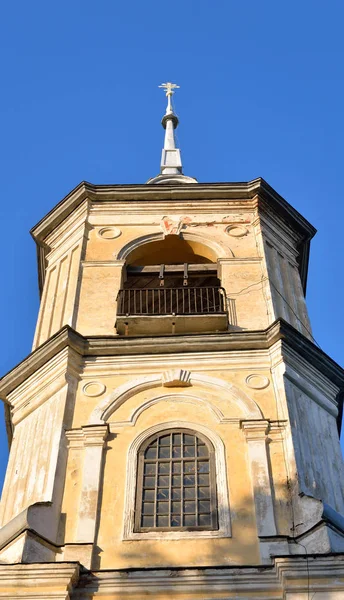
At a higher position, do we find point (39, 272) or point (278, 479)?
point (39, 272)

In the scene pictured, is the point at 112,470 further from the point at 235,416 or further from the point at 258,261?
the point at 258,261

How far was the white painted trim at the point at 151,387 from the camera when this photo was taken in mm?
15617

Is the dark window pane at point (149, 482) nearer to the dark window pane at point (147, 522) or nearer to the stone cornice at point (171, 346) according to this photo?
the dark window pane at point (147, 522)

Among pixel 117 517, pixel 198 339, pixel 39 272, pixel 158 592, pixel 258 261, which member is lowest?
pixel 158 592

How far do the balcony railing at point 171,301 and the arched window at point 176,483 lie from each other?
3.46 meters

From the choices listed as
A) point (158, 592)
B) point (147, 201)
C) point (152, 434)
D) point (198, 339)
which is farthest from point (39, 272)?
point (158, 592)

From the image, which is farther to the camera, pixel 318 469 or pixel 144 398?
pixel 144 398

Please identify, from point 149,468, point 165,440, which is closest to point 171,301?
point 165,440

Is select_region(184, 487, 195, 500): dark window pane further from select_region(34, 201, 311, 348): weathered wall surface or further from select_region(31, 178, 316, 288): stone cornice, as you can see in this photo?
select_region(31, 178, 316, 288): stone cornice

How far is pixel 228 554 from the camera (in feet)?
43.0

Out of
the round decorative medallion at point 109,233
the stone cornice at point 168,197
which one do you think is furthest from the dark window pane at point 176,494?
the stone cornice at point 168,197

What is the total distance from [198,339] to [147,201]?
5771 millimetres

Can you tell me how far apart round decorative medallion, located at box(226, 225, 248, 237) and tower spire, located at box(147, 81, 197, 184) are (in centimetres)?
497

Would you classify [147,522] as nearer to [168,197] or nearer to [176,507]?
[176,507]
